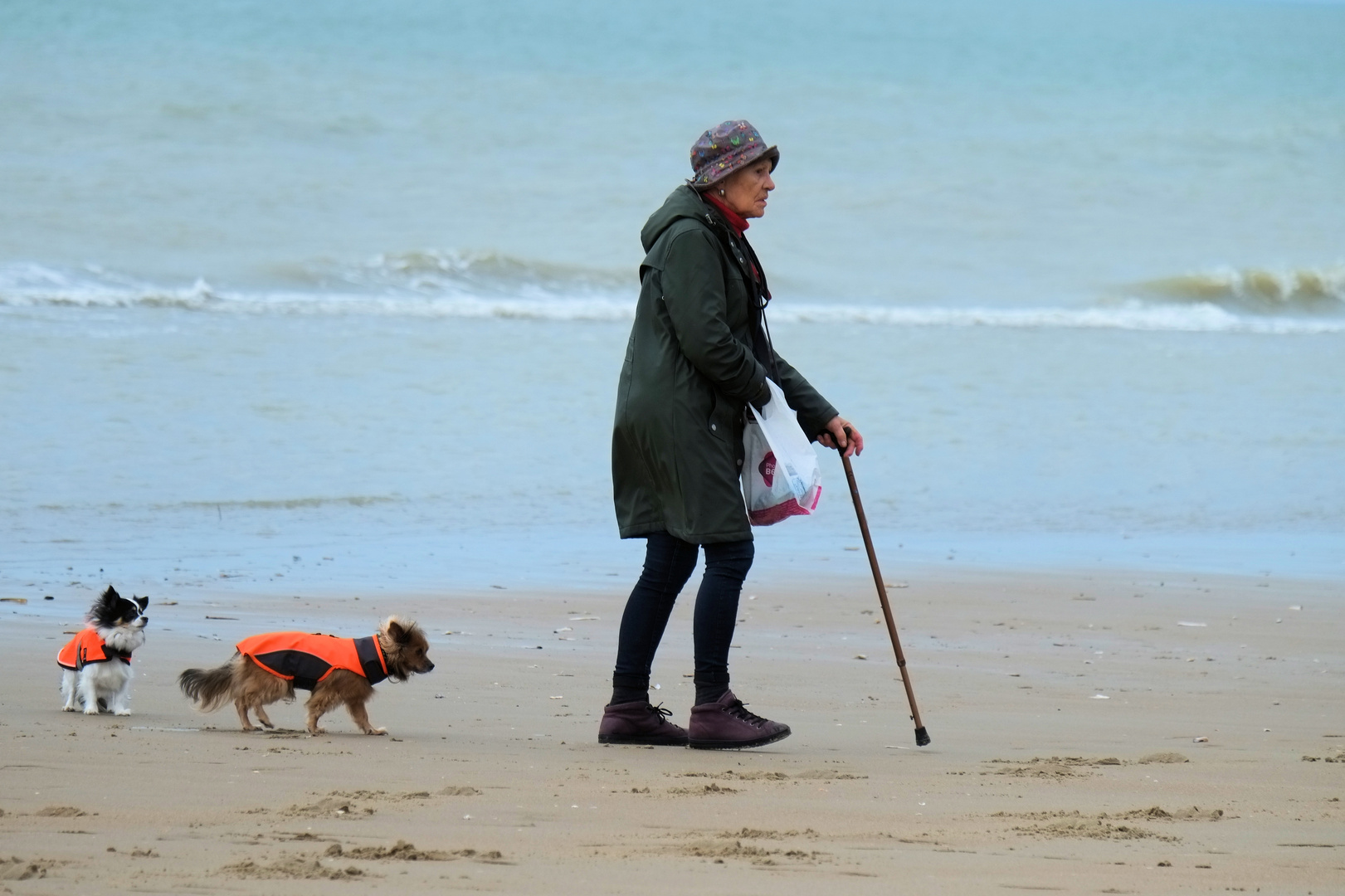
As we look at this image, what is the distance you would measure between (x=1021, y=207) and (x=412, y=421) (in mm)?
24508

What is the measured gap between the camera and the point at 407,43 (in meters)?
47.2

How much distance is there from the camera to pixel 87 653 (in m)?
4.78

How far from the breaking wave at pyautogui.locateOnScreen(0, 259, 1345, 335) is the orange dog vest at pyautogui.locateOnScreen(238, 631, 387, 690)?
14.8 metres

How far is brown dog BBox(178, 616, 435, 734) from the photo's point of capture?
15.7 ft

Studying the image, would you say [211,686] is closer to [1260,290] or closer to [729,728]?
[729,728]

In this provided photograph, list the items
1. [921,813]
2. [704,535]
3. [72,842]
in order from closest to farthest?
[72,842] → [921,813] → [704,535]

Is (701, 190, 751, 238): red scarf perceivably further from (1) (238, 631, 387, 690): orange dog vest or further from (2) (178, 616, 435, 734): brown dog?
(1) (238, 631, 387, 690): orange dog vest

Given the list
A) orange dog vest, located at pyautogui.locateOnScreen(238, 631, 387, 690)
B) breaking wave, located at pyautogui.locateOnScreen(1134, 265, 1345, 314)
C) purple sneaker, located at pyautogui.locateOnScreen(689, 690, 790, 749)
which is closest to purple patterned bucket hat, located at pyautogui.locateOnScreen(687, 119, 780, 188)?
purple sneaker, located at pyautogui.locateOnScreen(689, 690, 790, 749)

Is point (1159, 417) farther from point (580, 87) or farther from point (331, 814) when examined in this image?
point (580, 87)

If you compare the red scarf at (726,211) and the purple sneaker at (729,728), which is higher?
the red scarf at (726,211)

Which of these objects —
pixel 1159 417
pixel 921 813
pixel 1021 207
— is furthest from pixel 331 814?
pixel 1021 207

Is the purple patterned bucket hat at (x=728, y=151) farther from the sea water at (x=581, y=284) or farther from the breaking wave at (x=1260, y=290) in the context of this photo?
the breaking wave at (x=1260, y=290)

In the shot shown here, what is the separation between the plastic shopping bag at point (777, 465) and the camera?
4676 mm

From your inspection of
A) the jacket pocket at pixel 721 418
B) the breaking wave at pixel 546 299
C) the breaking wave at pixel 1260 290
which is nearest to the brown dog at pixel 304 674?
the jacket pocket at pixel 721 418
